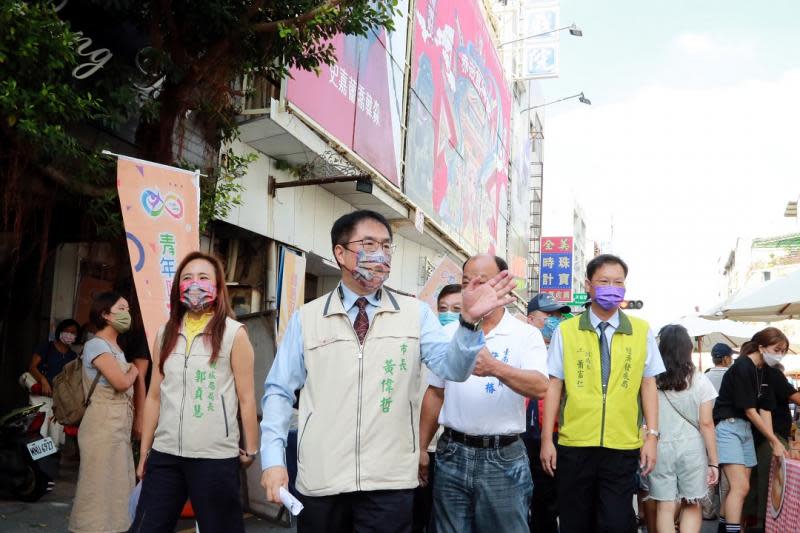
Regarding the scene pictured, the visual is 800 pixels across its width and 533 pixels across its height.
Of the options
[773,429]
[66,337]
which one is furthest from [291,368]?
[66,337]

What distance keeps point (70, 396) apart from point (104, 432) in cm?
58

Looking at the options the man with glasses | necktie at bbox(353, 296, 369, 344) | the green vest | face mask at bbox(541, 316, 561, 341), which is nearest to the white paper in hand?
the man with glasses

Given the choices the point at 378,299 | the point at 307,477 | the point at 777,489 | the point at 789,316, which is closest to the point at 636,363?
the point at 378,299

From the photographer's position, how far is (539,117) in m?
38.4

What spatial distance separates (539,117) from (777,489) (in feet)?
110

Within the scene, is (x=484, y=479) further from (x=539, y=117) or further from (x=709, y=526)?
(x=539, y=117)

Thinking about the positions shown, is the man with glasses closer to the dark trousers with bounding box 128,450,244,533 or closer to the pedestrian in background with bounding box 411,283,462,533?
the pedestrian in background with bounding box 411,283,462,533

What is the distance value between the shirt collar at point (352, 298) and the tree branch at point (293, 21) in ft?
13.3

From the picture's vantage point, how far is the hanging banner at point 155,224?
5980 mm

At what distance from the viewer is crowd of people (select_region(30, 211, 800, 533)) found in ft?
9.67

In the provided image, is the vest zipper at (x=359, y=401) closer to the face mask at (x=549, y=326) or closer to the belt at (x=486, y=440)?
the belt at (x=486, y=440)

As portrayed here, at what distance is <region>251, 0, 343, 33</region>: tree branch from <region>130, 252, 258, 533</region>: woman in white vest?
316 centimetres

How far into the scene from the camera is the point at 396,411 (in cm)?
297

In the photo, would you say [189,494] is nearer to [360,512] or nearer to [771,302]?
[360,512]
